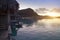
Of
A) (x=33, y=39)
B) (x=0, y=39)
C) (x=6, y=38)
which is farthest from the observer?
(x=33, y=39)

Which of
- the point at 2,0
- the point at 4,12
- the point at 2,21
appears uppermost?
the point at 2,0

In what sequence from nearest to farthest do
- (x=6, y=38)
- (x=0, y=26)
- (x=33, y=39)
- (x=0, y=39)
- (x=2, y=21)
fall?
(x=0, y=39) < (x=6, y=38) < (x=0, y=26) < (x=2, y=21) < (x=33, y=39)

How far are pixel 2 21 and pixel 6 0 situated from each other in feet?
6.68

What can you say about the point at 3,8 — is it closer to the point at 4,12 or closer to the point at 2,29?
the point at 4,12

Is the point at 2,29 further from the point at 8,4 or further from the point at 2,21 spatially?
the point at 8,4

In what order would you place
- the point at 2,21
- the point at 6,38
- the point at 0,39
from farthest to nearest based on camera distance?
the point at 2,21
the point at 6,38
the point at 0,39

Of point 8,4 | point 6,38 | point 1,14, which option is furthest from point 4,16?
point 6,38

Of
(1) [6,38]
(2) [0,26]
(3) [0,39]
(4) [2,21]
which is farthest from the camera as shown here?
(4) [2,21]

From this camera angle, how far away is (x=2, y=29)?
1180 centimetres

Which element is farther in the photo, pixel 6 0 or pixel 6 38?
pixel 6 0

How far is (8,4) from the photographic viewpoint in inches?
498


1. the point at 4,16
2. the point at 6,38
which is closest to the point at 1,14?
the point at 4,16

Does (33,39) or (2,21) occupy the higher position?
(2,21)

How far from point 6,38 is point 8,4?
3964mm
